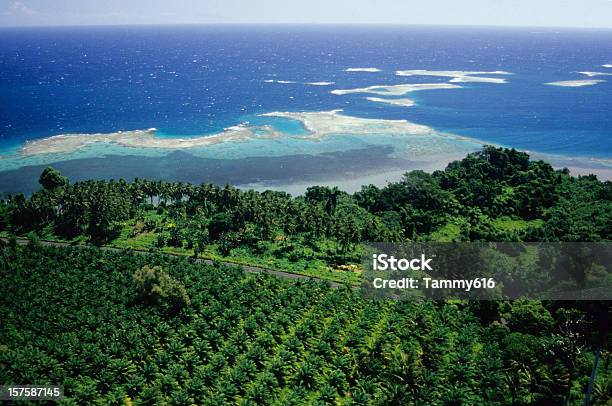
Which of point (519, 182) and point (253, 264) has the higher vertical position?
point (519, 182)

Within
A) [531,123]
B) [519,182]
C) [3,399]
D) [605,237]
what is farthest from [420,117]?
[3,399]

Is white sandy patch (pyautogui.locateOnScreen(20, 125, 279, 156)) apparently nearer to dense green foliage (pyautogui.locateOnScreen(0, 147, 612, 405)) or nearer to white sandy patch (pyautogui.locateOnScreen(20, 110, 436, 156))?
white sandy patch (pyautogui.locateOnScreen(20, 110, 436, 156))

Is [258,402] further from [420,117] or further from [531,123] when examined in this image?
[531,123]

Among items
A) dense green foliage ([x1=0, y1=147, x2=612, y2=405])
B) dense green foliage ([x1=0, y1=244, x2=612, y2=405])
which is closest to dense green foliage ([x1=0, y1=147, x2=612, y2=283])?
dense green foliage ([x1=0, y1=147, x2=612, y2=405])

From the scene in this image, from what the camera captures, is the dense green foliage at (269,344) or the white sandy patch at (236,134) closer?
the dense green foliage at (269,344)

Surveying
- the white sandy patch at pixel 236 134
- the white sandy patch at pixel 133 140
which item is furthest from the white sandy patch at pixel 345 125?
the white sandy patch at pixel 133 140

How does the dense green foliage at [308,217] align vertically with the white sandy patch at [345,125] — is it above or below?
below

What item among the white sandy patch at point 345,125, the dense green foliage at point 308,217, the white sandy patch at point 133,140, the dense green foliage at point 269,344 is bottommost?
the dense green foliage at point 269,344

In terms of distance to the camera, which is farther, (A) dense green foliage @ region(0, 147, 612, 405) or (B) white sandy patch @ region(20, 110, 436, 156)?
(B) white sandy patch @ region(20, 110, 436, 156)

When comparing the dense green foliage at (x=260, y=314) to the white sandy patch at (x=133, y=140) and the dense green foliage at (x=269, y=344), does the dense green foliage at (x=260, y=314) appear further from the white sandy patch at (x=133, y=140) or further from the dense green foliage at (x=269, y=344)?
the white sandy patch at (x=133, y=140)
